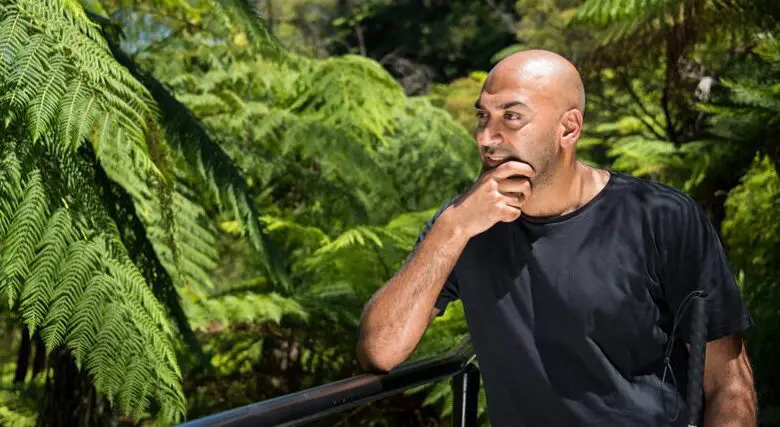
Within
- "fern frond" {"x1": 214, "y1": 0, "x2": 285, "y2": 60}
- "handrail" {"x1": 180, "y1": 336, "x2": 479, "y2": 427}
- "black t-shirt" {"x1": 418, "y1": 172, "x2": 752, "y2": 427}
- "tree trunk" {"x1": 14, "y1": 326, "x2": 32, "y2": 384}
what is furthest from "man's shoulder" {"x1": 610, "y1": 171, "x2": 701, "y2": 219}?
"tree trunk" {"x1": 14, "y1": 326, "x2": 32, "y2": 384}

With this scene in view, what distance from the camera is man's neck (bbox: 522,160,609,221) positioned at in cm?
128

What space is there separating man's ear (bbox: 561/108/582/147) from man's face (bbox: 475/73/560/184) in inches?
0.6

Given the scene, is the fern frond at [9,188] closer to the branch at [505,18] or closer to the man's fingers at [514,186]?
the man's fingers at [514,186]

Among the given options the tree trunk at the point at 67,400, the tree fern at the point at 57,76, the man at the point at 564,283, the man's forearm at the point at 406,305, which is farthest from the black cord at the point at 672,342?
the tree trunk at the point at 67,400

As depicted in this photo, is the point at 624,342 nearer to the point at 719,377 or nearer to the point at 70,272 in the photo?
the point at 719,377

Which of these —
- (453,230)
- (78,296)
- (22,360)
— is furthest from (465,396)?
(22,360)

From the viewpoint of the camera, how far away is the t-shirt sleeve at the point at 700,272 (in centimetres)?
122

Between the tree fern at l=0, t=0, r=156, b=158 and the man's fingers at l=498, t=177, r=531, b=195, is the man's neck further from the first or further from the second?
the tree fern at l=0, t=0, r=156, b=158

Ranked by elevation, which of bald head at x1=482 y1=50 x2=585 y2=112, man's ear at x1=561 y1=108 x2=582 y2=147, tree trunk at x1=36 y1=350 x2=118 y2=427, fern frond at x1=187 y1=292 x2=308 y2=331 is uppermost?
bald head at x1=482 y1=50 x2=585 y2=112

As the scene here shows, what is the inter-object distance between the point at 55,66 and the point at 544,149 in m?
1.08

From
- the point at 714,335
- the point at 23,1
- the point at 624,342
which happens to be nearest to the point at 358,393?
the point at 624,342

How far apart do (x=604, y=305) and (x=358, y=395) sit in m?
0.34

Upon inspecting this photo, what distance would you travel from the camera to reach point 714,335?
4.04 feet

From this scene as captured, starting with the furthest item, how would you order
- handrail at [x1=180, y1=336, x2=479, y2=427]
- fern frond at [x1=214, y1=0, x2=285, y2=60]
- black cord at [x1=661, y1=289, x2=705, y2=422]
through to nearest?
fern frond at [x1=214, y1=0, x2=285, y2=60], black cord at [x1=661, y1=289, x2=705, y2=422], handrail at [x1=180, y1=336, x2=479, y2=427]
